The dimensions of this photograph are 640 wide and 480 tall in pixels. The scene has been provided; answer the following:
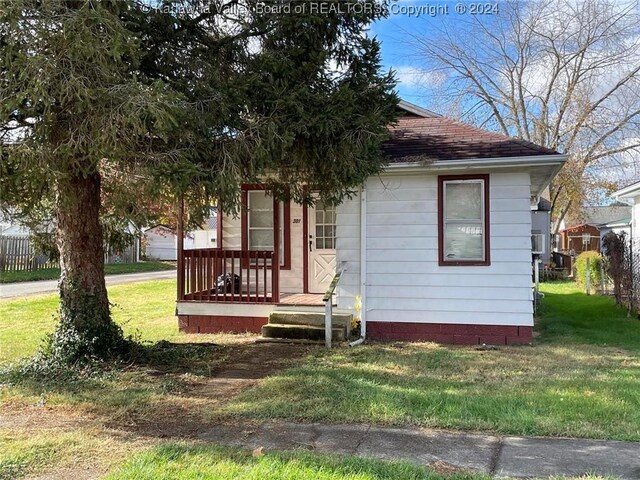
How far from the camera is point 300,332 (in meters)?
8.54

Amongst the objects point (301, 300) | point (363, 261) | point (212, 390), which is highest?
point (363, 261)

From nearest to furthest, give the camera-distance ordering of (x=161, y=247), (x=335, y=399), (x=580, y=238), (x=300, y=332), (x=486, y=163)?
(x=335, y=399), (x=486, y=163), (x=300, y=332), (x=161, y=247), (x=580, y=238)

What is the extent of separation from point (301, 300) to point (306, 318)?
0.66 meters

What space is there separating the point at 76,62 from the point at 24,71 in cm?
45

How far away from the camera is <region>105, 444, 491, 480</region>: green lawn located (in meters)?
3.40

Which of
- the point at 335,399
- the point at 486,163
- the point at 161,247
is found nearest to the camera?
the point at 335,399

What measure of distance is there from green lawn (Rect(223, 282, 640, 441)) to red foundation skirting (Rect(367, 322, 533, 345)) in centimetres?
34

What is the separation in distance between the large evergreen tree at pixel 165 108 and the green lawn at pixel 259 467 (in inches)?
105

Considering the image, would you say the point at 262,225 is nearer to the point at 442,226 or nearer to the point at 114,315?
the point at 442,226

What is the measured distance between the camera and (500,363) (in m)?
6.87

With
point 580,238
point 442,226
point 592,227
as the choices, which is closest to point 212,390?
point 442,226

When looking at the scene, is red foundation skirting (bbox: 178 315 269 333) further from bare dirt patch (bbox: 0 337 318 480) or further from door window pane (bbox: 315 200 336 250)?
bare dirt patch (bbox: 0 337 318 480)

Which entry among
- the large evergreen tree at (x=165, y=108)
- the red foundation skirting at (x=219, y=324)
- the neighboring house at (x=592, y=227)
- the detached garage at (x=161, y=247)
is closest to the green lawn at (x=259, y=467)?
the large evergreen tree at (x=165, y=108)

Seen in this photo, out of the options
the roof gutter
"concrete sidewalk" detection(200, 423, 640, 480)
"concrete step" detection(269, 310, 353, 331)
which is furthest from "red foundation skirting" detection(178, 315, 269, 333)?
"concrete sidewalk" detection(200, 423, 640, 480)
